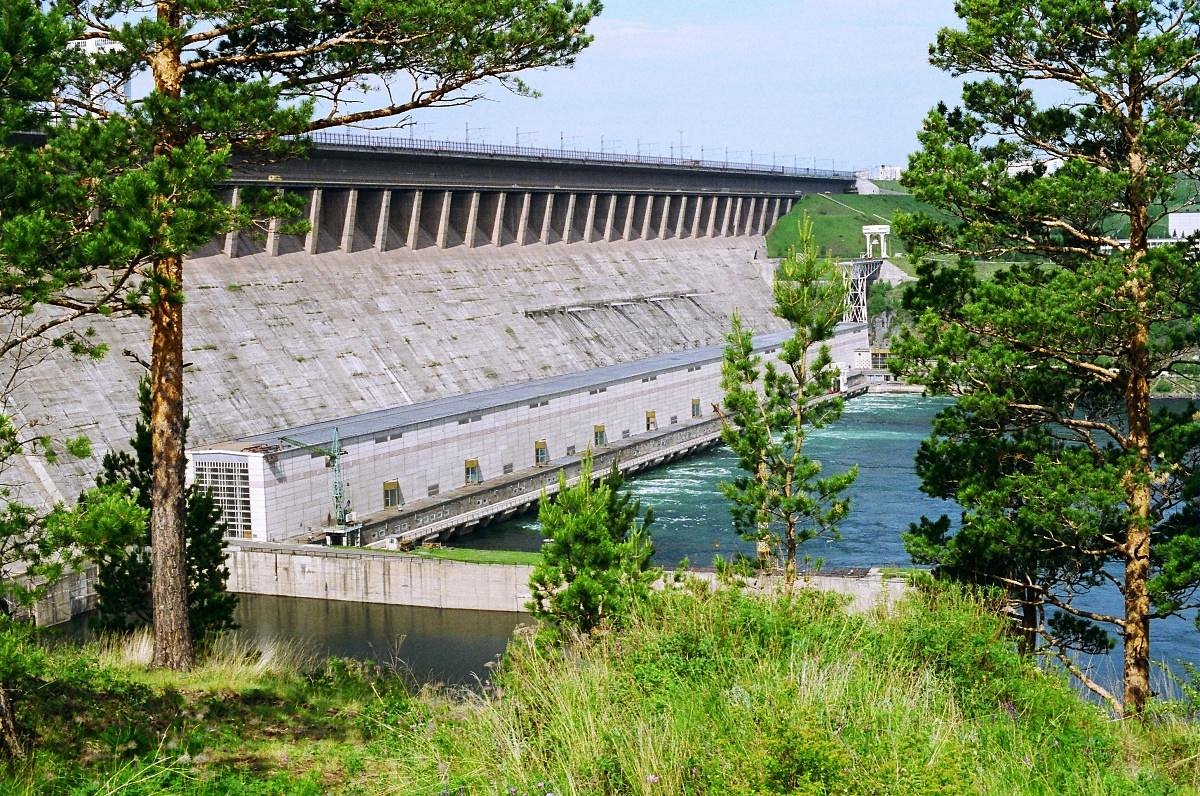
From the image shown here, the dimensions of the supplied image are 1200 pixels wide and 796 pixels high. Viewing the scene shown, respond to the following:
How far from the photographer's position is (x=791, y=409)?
85.9 ft

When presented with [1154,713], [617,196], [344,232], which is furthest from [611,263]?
[1154,713]

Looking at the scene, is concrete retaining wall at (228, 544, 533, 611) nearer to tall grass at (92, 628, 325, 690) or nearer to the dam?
the dam

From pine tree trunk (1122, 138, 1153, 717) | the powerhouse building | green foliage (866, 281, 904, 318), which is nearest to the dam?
the powerhouse building

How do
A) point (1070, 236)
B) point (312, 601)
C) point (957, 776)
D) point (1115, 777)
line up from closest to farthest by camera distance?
1. point (957, 776)
2. point (1115, 777)
3. point (1070, 236)
4. point (312, 601)

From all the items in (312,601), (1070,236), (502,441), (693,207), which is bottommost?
(312,601)

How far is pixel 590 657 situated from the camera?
448 inches

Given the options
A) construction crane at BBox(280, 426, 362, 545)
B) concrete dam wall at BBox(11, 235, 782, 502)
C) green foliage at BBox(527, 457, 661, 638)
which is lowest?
construction crane at BBox(280, 426, 362, 545)

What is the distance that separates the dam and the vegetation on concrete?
673 inches

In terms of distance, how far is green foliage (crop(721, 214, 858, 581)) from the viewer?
24547 mm

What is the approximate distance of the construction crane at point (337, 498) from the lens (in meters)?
39.0

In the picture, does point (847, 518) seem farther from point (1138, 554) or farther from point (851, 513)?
point (1138, 554)

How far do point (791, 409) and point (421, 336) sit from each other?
32.5m

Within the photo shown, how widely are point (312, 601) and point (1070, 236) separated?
927 inches

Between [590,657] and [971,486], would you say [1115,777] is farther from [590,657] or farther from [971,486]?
[971,486]
